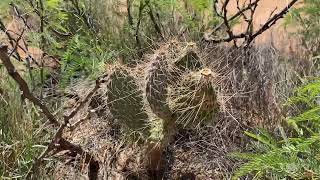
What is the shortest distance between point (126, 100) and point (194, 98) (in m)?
0.60

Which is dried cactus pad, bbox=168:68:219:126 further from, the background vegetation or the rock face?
the background vegetation

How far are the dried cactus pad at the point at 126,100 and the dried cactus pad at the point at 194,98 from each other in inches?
11.7

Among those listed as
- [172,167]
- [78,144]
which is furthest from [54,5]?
[172,167]

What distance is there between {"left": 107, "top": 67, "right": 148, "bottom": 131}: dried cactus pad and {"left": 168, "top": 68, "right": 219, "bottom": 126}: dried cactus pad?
A: 0.30 metres

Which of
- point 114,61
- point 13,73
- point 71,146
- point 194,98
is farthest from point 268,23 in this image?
point 13,73

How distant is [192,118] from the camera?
13.2 ft

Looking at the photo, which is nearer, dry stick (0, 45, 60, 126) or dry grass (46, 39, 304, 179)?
dry stick (0, 45, 60, 126)

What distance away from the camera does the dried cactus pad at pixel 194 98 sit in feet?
12.4

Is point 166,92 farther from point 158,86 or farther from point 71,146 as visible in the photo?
point 71,146

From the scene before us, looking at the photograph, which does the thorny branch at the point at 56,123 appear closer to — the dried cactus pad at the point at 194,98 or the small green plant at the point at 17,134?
the small green plant at the point at 17,134

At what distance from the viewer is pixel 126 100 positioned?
4.29 meters

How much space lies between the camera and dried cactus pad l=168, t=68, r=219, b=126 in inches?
149

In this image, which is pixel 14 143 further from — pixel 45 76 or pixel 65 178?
pixel 45 76

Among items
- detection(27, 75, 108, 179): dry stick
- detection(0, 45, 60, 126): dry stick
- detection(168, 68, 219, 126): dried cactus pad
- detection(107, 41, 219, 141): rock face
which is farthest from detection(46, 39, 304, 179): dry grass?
detection(0, 45, 60, 126): dry stick
